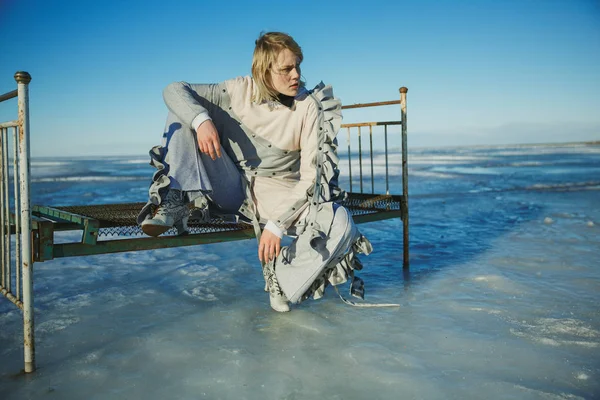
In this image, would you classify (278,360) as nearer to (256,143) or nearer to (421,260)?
(256,143)

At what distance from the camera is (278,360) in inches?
76.5

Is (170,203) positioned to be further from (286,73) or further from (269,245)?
(286,73)

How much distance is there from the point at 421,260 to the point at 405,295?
929mm

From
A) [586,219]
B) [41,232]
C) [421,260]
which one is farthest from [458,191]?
[41,232]

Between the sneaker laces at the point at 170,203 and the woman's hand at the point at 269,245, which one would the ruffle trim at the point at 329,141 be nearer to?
the woman's hand at the point at 269,245

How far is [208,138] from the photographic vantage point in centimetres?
200

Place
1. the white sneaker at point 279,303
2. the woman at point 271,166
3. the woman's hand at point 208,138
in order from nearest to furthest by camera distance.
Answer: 1. the woman's hand at point 208,138
2. the woman at point 271,166
3. the white sneaker at point 279,303

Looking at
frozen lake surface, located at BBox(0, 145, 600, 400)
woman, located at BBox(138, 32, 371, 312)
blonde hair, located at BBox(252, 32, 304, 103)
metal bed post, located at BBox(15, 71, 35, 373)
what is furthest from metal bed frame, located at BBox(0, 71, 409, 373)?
blonde hair, located at BBox(252, 32, 304, 103)

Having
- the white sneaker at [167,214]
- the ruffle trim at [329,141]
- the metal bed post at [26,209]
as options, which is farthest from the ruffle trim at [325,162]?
the metal bed post at [26,209]

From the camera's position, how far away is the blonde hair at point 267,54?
6.94ft

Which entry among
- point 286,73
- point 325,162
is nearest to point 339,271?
point 325,162

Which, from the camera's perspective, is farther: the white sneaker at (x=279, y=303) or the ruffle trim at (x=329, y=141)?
the white sneaker at (x=279, y=303)

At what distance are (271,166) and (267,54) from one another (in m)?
0.56

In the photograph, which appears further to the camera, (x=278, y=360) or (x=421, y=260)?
(x=421, y=260)
